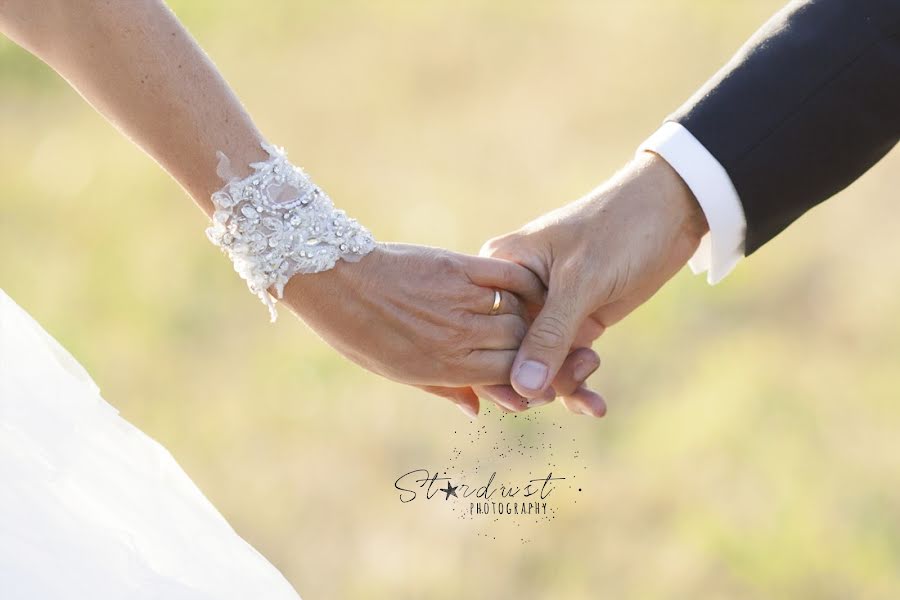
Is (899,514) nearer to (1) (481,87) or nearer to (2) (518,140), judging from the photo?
(2) (518,140)

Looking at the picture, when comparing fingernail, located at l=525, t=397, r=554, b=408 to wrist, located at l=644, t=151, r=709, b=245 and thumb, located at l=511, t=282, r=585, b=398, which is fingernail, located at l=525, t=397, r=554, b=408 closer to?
thumb, located at l=511, t=282, r=585, b=398

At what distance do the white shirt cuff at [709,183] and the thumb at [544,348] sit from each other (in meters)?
0.33

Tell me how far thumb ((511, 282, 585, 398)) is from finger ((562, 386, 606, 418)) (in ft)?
0.66

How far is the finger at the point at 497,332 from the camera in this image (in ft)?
7.16

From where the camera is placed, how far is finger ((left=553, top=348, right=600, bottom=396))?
2.37 meters

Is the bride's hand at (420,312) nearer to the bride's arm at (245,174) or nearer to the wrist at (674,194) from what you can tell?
the bride's arm at (245,174)

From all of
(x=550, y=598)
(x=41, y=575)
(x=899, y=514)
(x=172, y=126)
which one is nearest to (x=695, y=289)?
(x=899, y=514)

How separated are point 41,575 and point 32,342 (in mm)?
468

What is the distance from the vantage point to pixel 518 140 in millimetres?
6305

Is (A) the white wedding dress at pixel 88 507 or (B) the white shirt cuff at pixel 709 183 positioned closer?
(A) the white wedding dress at pixel 88 507

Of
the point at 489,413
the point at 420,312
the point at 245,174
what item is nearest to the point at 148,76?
the point at 245,174

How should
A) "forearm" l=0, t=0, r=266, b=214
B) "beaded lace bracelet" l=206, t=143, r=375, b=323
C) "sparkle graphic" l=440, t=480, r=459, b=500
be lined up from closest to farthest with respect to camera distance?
"forearm" l=0, t=0, r=266, b=214 < "beaded lace bracelet" l=206, t=143, r=375, b=323 < "sparkle graphic" l=440, t=480, r=459, b=500

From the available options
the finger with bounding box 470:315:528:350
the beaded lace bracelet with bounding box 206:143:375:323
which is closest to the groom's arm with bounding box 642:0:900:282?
the finger with bounding box 470:315:528:350

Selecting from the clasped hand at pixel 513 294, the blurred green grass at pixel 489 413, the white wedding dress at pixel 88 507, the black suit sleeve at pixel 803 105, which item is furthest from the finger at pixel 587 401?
the blurred green grass at pixel 489 413
